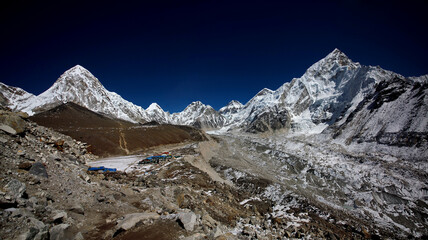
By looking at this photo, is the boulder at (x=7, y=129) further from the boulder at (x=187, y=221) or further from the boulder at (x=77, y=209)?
the boulder at (x=187, y=221)

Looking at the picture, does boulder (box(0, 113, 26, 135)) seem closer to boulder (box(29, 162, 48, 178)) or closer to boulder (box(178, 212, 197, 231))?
boulder (box(29, 162, 48, 178))

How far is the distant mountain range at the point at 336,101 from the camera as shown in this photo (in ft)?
193

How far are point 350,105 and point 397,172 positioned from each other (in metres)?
91.6

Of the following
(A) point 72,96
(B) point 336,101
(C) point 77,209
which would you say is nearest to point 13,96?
(A) point 72,96

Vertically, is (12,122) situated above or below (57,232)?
above

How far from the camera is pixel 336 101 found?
127875 millimetres

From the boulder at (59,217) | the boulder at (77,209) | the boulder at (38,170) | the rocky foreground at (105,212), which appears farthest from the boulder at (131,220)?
the boulder at (38,170)

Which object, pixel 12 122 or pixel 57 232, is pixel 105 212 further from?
pixel 12 122

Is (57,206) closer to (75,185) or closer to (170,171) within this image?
(75,185)

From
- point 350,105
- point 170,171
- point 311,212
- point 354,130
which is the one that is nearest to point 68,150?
point 170,171

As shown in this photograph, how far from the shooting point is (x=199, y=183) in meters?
21.2

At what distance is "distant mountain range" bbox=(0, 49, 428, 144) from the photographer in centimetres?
5869

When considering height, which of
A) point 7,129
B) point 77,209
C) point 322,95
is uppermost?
point 322,95

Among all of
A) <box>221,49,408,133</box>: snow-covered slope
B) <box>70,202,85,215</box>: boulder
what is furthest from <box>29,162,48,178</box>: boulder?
<box>221,49,408,133</box>: snow-covered slope
